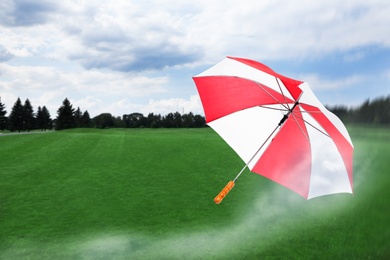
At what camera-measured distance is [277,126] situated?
5633 millimetres

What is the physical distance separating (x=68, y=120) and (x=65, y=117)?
3.54 ft

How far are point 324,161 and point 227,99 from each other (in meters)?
1.87

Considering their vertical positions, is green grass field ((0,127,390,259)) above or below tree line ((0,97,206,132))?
below

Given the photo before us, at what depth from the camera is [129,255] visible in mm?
6738

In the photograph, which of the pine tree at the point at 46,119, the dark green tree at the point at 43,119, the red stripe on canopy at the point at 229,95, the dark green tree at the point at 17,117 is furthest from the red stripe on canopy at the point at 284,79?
the pine tree at the point at 46,119

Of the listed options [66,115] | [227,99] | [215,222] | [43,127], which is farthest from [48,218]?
[43,127]

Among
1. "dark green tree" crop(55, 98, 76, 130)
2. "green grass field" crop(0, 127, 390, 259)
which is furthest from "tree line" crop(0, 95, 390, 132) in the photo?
"green grass field" crop(0, 127, 390, 259)

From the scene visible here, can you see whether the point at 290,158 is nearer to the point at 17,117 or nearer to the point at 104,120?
the point at 17,117

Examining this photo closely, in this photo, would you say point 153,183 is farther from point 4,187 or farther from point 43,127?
point 43,127

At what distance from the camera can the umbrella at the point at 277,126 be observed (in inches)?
213

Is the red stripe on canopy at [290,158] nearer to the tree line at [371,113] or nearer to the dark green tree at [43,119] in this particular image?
the tree line at [371,113]

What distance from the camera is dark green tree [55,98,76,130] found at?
83.8 meters

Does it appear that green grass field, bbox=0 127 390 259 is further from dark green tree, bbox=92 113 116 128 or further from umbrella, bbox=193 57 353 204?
dark green tree, bbox=92 113 116 128

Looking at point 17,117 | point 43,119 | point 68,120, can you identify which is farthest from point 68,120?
point 43,119
